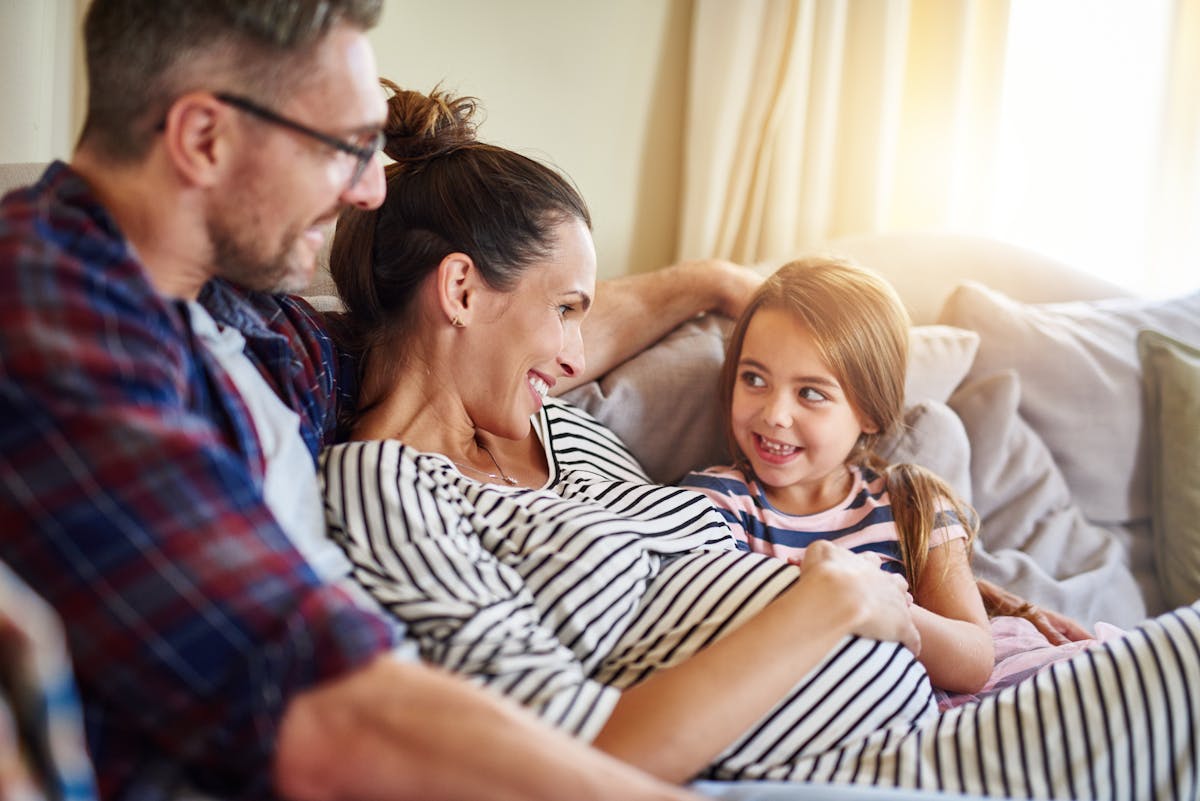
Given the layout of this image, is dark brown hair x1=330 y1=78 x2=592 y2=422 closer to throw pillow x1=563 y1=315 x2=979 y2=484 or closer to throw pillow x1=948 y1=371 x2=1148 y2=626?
throw pillow x1=563 y1=315 x2=979 y2=484

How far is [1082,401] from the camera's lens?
6.66 ft

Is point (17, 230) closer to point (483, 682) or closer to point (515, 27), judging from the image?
point (483, 682)

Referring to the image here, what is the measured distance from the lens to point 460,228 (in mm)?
1439

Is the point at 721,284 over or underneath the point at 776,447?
over

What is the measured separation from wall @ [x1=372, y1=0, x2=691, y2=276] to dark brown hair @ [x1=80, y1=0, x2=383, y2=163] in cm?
120

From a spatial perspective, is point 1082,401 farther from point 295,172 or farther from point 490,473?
point 295,172

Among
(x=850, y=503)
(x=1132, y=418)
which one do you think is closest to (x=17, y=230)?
(x=850, y=503)

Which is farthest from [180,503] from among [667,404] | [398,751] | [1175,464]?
[1175,464]

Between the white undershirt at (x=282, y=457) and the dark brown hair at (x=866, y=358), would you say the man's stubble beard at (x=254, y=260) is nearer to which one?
the white undershirt at (x=282, y=457)

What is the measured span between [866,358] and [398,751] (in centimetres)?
105

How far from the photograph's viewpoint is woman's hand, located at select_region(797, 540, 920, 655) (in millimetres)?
1231

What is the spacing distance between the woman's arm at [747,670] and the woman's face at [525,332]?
1.44 feet

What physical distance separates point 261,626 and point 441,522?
14.5 inches

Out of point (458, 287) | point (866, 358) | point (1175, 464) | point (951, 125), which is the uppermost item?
point (951, 125)
